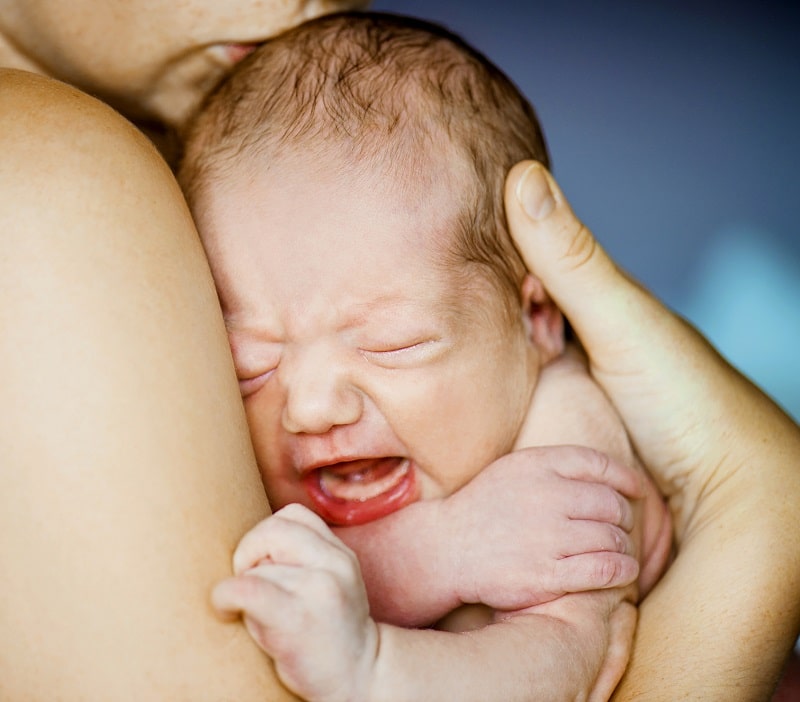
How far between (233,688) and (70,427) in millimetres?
279

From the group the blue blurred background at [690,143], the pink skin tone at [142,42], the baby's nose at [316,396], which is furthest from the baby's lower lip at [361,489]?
the blue blurred background at [690,143]

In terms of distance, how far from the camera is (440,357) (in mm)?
A: 1319

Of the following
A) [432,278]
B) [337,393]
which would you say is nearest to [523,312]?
[432,278]

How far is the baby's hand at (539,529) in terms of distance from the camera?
1.22 metres

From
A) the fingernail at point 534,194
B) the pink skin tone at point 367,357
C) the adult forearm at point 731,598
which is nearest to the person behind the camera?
the adult forearm at point 731,598

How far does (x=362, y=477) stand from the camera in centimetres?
136

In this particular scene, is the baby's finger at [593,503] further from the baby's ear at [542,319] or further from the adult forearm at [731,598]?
the baby's ear at [542,319]

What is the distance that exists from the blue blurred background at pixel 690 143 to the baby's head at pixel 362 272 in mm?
1912

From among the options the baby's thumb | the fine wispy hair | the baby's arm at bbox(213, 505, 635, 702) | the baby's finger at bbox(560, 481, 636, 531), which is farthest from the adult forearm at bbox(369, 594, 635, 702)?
the fine wispy hair

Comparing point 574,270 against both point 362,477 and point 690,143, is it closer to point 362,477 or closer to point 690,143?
point 362,477

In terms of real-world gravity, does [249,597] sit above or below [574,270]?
below

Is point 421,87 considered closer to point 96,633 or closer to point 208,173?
point 208,173

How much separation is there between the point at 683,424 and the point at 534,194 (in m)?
0.41

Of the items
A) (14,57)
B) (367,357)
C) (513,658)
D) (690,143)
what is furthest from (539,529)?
(690,143)
